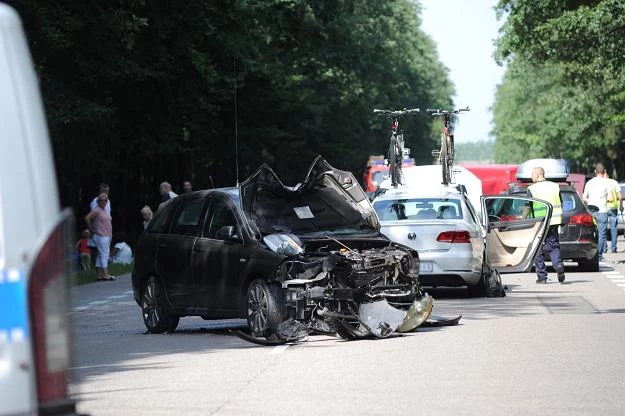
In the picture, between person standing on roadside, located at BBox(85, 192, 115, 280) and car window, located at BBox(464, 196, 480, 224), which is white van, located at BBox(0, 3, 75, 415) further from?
person standing on roadside, located at BBox(85, 192, 115, 280)

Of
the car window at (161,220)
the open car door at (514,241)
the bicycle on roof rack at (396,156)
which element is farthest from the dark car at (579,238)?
the car window at (161,220)

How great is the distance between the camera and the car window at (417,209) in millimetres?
22219

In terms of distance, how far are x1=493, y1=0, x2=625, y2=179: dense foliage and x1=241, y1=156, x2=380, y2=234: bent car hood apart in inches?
1301

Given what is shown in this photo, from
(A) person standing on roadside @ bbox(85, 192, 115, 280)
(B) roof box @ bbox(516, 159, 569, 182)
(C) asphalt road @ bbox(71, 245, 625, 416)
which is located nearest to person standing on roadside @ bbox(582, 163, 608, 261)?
(B) roof box @ bbox(516, 159, 569, 182)

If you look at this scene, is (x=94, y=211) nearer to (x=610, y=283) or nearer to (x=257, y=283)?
(x=610, y=283)

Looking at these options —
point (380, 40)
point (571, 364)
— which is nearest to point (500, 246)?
point (571, 364)

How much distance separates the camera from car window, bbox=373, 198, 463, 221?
72.9 feet

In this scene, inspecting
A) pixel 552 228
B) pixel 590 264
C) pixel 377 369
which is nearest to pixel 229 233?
pixel 377 369

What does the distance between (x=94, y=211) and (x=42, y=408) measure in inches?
1033

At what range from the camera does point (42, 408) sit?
4594mm

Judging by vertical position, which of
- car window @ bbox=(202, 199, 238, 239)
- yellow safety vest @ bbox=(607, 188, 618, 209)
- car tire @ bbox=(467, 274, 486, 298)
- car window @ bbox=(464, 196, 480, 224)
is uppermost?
car window @ bbox=(202, 199, 238, 239)

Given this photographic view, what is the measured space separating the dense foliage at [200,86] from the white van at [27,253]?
45.1ft

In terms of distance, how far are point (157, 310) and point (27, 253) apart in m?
12.6

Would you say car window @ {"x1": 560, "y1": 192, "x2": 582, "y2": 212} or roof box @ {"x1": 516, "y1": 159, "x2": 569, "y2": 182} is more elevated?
roof box @ {"x1": 516, "y1": 159, "x2": 569, "y2": 182}
